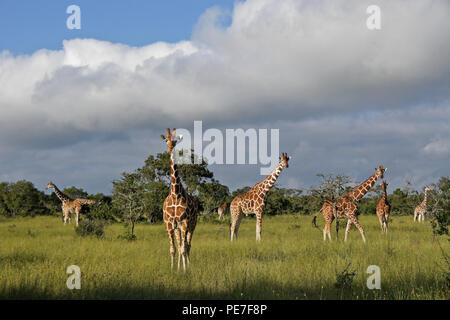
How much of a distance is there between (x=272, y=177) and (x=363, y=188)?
13.8 feet

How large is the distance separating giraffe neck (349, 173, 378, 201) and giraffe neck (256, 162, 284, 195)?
3.47 metres

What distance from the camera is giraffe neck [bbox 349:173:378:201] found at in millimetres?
18516

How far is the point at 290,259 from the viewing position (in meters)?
11.8

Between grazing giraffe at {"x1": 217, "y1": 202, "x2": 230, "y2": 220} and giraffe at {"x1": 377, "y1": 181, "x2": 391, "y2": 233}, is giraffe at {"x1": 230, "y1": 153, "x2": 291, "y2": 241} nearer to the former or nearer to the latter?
giraffe at {"x1": 377, "y1": 181, "x2": 391, "y2": 233}

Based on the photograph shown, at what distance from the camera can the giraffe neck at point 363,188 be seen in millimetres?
18516

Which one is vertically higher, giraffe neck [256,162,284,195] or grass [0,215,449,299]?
giraffe neck [256,162,284,195]

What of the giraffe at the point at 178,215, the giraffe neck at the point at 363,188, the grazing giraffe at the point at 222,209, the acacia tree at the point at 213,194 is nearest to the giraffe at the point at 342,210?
the giraffe neck at the point at 363,188

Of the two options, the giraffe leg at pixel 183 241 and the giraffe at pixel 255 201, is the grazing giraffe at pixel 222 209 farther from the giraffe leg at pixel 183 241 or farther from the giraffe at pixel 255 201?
the giraffe leg at pixel 183 241

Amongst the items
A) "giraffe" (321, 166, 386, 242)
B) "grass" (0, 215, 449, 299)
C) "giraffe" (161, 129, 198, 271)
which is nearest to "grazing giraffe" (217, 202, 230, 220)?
"giraffe" (321, 166, 386, 242)

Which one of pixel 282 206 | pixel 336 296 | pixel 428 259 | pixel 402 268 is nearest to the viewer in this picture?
pixel 336 296
